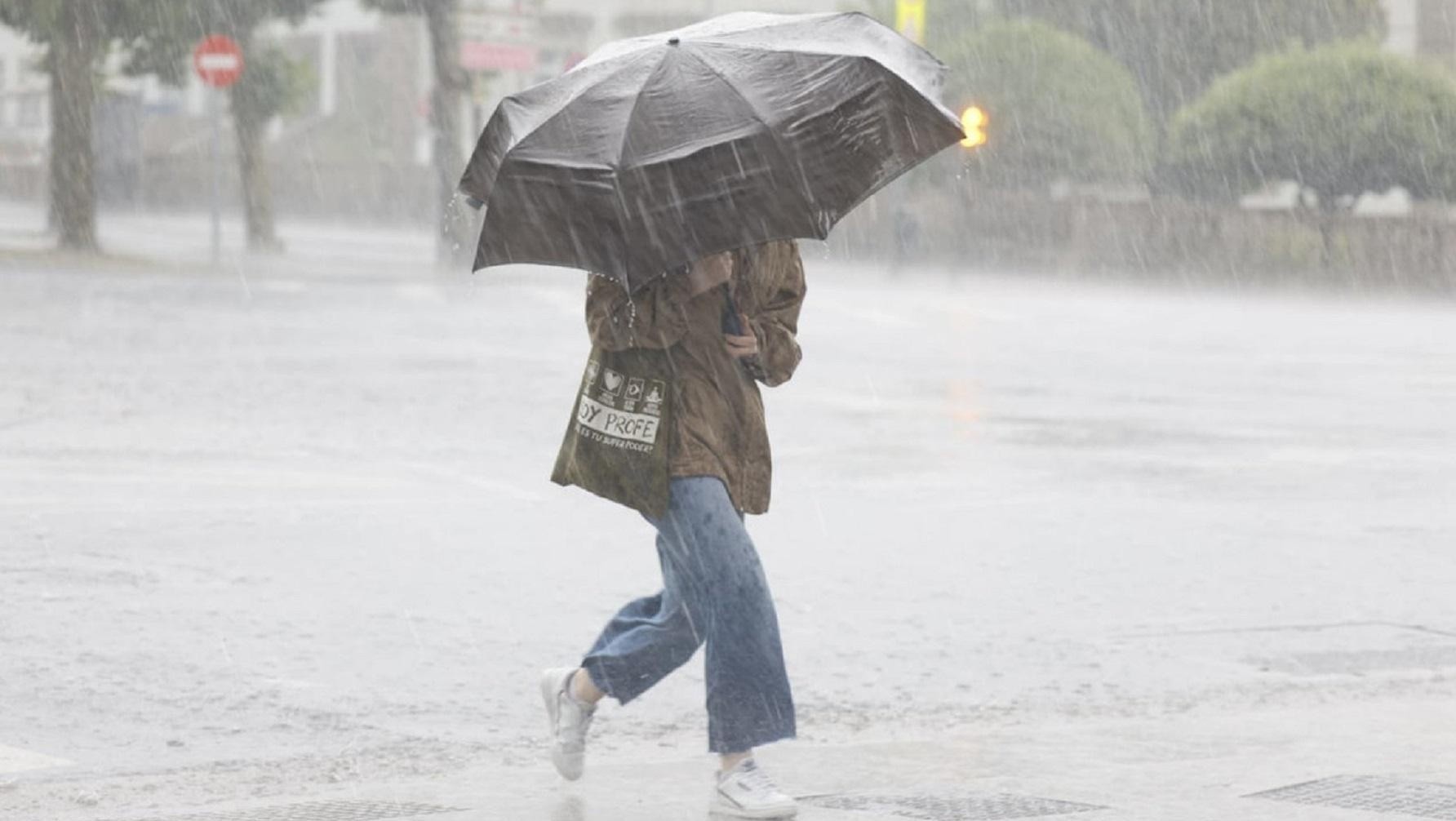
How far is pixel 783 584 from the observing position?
9266 millimetres

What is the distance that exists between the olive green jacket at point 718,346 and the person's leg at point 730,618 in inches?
3.3

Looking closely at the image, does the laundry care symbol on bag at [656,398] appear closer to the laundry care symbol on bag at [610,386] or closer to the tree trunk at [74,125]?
the laundry care symbol on bag at [610,386]

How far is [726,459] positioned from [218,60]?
3145cm

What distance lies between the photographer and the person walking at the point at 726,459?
17.7 feet

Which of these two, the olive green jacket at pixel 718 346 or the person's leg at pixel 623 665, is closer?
the olive green jacket at pixel 718 346

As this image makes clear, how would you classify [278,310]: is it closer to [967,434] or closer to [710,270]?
[967,434]

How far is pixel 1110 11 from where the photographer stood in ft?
197

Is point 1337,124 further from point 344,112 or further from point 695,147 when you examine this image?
point 344,112

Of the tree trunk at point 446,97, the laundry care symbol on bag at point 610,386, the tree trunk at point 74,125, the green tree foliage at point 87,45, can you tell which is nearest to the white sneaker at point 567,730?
the laundry care symbol on bag at point 610,386

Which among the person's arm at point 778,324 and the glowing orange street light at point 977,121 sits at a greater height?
the person's arm at point 778,324

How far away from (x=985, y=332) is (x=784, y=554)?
1515 centimetres

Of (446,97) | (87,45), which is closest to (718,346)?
(87,45)

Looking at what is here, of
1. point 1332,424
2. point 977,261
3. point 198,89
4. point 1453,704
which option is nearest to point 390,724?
point 1453,704

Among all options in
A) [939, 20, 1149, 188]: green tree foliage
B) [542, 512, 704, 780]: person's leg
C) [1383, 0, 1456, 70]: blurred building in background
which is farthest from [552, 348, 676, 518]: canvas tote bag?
[1383, 0, 1456, 70]: blurred building in background
